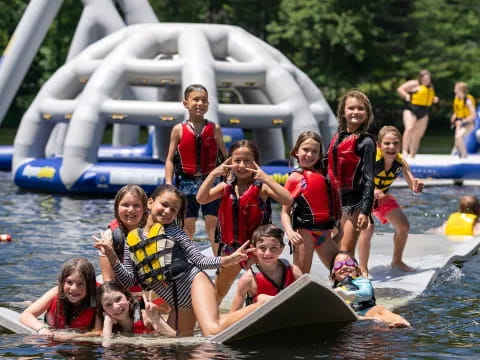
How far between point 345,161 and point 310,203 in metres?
0.68

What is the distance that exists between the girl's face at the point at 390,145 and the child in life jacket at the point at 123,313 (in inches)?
113

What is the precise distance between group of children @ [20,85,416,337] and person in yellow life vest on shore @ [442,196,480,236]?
2982mm

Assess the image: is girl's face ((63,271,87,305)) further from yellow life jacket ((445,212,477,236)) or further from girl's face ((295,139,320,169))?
yellow life jacket ((445,212,477,236))

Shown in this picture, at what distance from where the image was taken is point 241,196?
24.9 ft

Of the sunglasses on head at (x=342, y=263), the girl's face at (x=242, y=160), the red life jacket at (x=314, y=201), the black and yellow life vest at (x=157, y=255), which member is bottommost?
the sunglasses on head at (x=342, y=263)

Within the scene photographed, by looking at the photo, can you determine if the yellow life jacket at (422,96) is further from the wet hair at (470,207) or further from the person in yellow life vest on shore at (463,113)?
the wet hair at (470,207)

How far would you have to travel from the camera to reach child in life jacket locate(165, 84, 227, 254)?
9219mm

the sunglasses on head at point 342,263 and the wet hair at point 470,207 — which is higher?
the wet hair at point 470,207

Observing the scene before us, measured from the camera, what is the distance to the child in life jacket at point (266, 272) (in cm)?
709

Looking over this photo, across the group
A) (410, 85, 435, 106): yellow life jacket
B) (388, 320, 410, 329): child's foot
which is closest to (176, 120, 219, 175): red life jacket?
(388, 320, 410, 329): child's foot

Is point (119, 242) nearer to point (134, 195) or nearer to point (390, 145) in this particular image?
point (134, 195)

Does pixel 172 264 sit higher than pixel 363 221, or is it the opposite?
pixel 363 221

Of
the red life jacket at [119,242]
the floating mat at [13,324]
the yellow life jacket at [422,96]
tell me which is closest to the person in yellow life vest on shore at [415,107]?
the yellow life jacket at [422,96]

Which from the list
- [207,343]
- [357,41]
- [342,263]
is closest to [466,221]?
[342,263]
